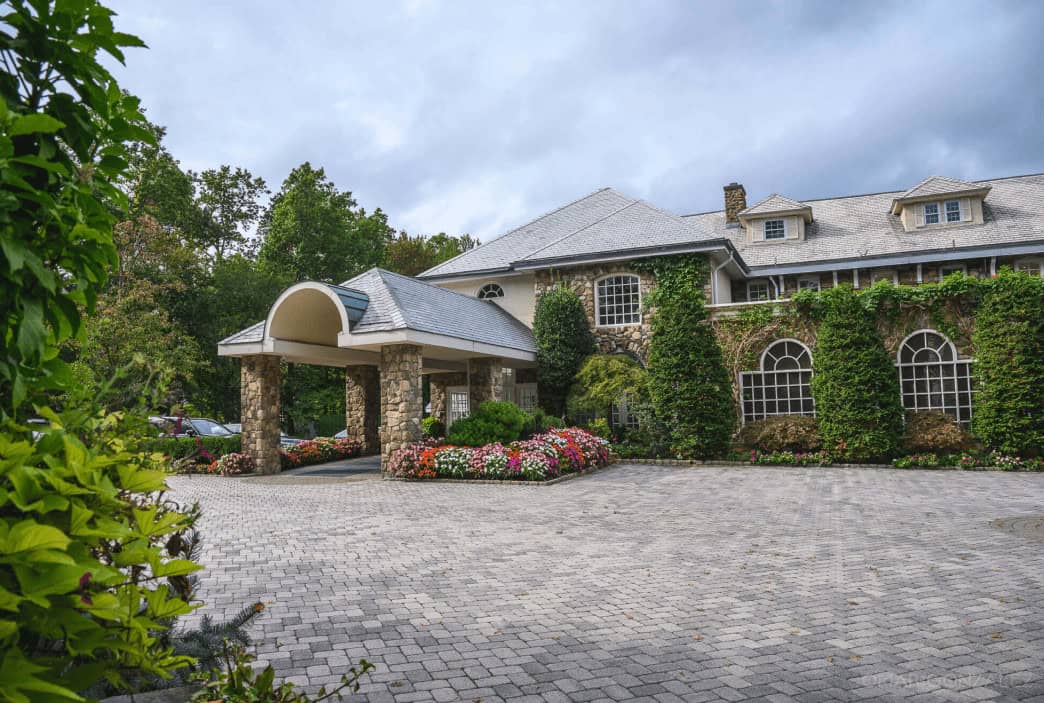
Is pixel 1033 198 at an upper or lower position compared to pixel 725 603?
upper

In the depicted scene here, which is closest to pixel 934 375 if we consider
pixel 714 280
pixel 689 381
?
pixel 714 280

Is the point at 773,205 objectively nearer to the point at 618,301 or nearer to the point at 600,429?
the point at 618,301

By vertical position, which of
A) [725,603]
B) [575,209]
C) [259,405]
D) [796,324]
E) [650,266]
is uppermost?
[575,209]

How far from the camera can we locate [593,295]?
1988 cm

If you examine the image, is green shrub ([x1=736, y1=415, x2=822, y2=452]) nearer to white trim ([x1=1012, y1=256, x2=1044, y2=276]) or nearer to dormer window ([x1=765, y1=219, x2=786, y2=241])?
dormer window ([x1=765, y1=219, x2=786, y2=241])

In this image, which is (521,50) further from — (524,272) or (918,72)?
(524,272)

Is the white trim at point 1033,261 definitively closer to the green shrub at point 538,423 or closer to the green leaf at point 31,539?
the green shrub at point 538,423

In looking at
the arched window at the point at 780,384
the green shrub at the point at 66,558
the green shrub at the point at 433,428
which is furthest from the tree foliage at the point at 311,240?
the green shrub at the point at 66,558

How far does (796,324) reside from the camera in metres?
17.3

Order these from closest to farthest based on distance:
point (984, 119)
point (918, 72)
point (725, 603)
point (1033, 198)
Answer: point (725, 603)
point (918, 72)
point (984, 119)
point (1033, 198)

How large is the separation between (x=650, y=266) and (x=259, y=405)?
36.9 feet

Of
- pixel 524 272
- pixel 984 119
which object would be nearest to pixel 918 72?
pixel 984 119

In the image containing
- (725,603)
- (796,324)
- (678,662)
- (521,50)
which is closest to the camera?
(678,662)

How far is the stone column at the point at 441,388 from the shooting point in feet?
73.9
